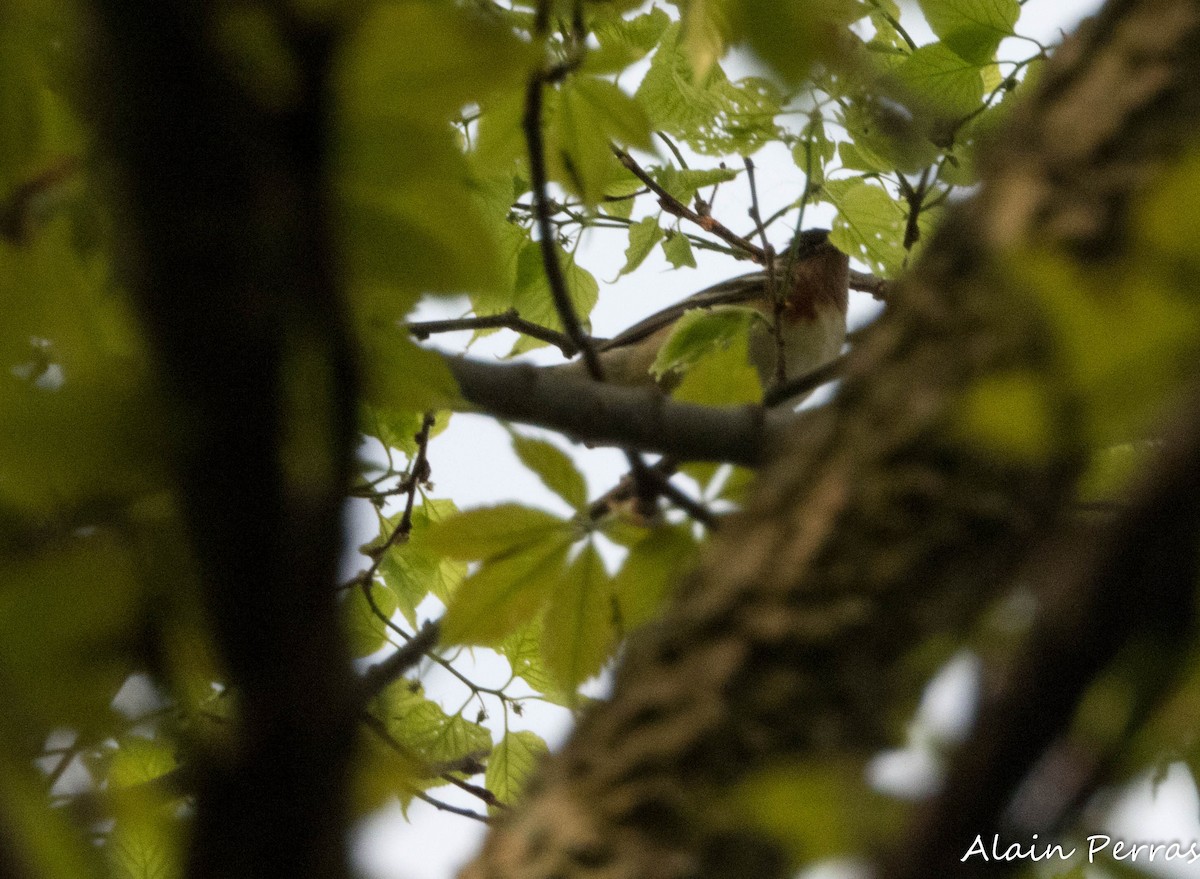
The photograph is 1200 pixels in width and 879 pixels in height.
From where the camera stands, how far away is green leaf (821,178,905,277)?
3.66 m

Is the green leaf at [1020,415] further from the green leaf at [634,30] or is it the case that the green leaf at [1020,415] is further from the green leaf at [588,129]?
the green leaf at [634,30]

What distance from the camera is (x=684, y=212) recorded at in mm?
4234

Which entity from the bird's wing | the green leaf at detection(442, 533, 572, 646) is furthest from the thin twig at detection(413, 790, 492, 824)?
the bird's wing

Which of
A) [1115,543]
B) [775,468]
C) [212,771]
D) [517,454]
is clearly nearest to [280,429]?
[212,771]

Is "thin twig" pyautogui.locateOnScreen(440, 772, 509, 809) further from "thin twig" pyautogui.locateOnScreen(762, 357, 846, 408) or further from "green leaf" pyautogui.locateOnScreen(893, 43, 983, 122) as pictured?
"green leaf" pyautogui.locateOnScreen(893, 43, 983, 122)

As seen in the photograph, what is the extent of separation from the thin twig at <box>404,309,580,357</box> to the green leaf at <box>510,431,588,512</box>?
1.89m

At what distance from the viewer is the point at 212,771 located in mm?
646

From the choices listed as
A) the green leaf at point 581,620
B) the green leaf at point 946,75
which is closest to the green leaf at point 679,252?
the green leaf at point 946,75

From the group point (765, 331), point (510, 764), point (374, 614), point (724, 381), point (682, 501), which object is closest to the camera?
point (682, 501)

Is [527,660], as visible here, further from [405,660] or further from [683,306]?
[683,306]

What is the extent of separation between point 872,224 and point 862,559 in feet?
9.52

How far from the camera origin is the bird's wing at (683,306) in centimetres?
617

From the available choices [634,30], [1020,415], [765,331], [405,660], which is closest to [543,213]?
[405,660]

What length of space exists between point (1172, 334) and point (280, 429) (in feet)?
1.80
